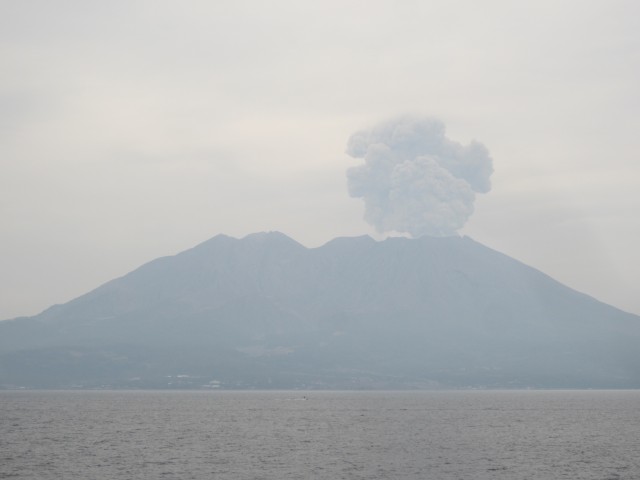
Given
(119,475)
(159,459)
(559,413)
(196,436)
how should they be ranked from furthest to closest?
(559,413) → (196,436) → (159,459) → (119,475)

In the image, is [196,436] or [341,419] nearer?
[196,436]

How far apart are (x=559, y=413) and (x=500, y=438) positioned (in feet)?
243

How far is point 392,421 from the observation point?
155 meters

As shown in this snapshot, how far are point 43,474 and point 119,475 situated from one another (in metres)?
6.70

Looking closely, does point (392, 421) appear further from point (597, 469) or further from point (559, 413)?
point (597, 469)

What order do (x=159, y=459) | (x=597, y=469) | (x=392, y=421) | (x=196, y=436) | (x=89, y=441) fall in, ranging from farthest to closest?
(x=392, y=421) → (x=196, y=436) → (x=89, y=441) → (x=159, y=459) → (x=597, y=469)

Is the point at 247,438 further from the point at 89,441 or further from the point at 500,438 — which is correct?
the point at 500,438

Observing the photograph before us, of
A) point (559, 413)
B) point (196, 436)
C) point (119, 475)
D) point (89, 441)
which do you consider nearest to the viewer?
point (119, 475)

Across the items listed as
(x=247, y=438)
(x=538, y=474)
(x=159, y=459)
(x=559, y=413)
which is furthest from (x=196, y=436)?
(x=559, y=413)

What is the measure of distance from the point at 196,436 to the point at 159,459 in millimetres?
29821

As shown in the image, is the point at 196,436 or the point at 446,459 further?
the point at 196,436

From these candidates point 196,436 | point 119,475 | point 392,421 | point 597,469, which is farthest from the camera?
point 392,421

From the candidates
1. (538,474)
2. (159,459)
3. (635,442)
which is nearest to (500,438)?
(635,442)

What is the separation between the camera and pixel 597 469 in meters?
85.9
